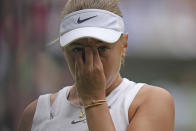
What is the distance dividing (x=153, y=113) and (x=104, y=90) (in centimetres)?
16

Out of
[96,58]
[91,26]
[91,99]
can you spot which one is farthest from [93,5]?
[91,99]

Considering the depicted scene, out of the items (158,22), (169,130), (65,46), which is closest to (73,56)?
(65,46)

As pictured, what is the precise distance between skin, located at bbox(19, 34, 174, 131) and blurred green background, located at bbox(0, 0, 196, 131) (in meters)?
1.26

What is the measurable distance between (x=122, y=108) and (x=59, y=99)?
0.26 m

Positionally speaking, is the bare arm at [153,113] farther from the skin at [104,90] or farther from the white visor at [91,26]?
the white visor at [91,26]

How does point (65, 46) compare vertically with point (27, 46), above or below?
above

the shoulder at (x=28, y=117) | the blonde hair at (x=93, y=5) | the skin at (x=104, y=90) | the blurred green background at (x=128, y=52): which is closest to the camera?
the skin at (x=104, y=90)

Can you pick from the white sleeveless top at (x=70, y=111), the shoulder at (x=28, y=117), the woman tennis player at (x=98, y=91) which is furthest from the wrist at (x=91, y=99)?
the shoulder at (x=28, y=117)

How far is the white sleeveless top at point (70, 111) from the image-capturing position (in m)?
1.18

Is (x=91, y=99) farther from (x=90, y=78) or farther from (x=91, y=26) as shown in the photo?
(x=91, y=26)

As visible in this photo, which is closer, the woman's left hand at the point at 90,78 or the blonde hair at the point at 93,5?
the woman's left hand at the point at 90,78

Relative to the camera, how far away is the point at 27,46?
8.58 feet

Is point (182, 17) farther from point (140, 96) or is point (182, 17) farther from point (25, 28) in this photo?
point (140, 96)

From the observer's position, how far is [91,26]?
1213 millimetres
